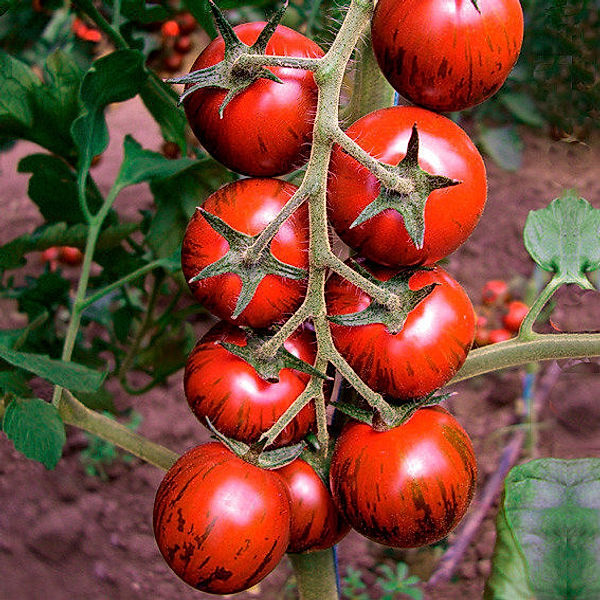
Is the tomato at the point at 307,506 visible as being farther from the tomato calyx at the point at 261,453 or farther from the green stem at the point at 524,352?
Answer: the green stem at the point at 524,352

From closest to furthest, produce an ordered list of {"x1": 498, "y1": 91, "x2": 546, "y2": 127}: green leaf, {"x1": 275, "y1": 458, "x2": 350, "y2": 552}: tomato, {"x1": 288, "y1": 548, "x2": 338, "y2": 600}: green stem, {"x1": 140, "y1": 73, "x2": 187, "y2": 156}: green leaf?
{"x1": 275, "y1": 458, "x2": 350, "y2": 552}: tomato
{"x1": 288, "y1": 548, "x2": 338, "y2": 600}: green stem
{"x1": 140, "y1": 73, "x2": 187, "y2": 156}: green leaf
{"x1": 498, "y1": 91, "x2": 546, "y2": 127}: green leaf

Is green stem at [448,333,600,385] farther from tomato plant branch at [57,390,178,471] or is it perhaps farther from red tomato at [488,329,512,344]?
red tomato at [488,329,512,344]

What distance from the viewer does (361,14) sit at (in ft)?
1.43

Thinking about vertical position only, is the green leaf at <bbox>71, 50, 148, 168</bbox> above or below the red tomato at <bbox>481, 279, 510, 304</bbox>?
above

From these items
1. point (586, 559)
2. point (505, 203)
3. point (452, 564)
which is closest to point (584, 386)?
point (452, 564)

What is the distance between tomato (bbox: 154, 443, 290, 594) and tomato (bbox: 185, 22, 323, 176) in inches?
7.7

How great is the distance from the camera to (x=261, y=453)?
495 mm

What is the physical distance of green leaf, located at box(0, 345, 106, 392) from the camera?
23.1 inches

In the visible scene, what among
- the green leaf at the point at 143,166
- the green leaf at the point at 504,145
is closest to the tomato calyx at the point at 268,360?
the green leaf at the point at 143,166

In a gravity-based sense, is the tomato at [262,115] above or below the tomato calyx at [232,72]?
below

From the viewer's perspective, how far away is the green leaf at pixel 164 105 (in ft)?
2.60

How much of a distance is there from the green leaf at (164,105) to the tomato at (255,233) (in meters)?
0.31

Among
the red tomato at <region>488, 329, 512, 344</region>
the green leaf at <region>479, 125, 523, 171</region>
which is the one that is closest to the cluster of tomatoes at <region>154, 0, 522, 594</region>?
the red tomato at <region>488, 329, 512, 344</region>

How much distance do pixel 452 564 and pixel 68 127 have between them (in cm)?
89
